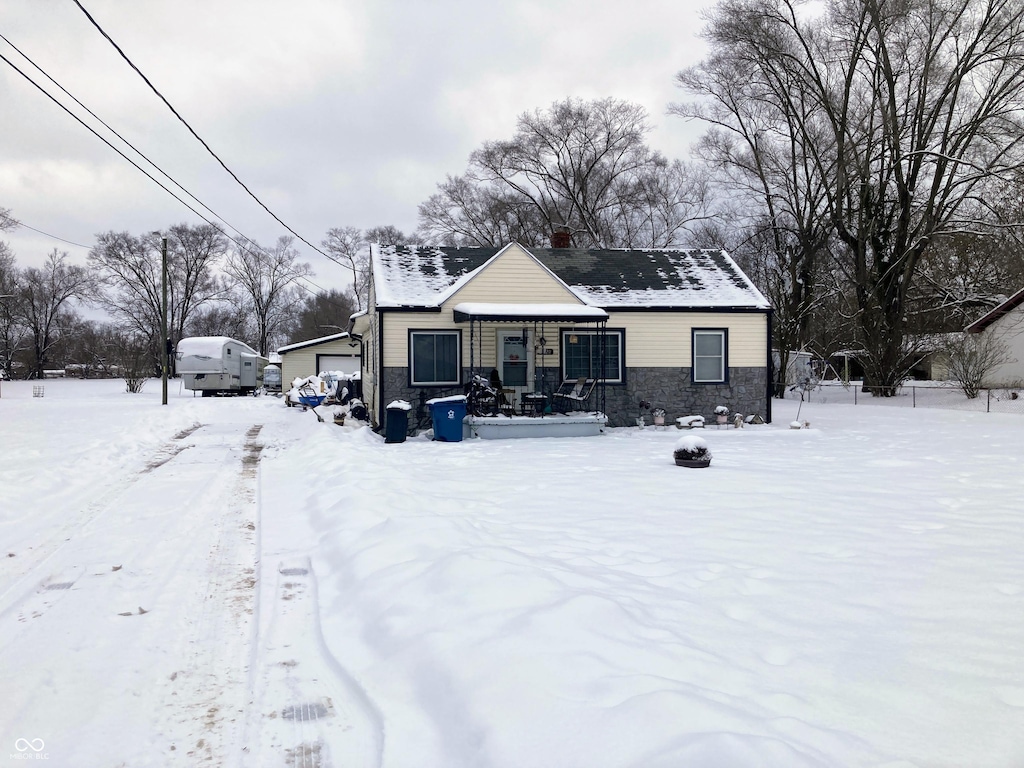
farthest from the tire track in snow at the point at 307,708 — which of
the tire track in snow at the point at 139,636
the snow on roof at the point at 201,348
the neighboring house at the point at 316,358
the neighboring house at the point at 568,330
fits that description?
the neighboring house at the point at 316,358

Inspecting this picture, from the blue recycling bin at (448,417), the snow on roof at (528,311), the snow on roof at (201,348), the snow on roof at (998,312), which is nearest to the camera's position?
the blue recycling bin at (448,417)

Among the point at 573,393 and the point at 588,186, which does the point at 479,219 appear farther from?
the point at 573,393

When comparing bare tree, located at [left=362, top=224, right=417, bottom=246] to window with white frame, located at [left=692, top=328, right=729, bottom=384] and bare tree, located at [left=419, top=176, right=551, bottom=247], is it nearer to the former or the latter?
bare tree, located at [left=419, top=176, right=551, bottom=247]

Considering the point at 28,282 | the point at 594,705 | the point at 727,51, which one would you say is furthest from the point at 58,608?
the point at 28,282

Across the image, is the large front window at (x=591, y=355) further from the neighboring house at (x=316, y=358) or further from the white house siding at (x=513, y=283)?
the neighboring house at (x=316, y=358)

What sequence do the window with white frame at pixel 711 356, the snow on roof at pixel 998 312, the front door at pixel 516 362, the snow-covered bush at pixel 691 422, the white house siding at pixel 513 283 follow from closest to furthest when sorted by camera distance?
the white house siding at pixel 513 283 → the front door at pixel 516 362 → the snow-covered bush at pixel 691 422 → the window with white frame at pixel 711 356 → the snow on roof at pixel 998 312

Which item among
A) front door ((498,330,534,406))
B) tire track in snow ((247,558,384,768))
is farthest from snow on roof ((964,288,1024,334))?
tire track in snow ((247,558,384,768))

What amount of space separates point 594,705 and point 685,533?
3.34 metres

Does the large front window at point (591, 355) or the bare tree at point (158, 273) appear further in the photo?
the bare tree at point (158, 273)

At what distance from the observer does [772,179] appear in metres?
28.9

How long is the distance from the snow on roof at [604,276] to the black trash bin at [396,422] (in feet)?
8.25

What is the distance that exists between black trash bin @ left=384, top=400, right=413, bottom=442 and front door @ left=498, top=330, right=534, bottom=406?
9.74ft

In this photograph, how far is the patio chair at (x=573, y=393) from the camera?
15.1 meters

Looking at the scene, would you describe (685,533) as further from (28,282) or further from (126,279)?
(28,282)
